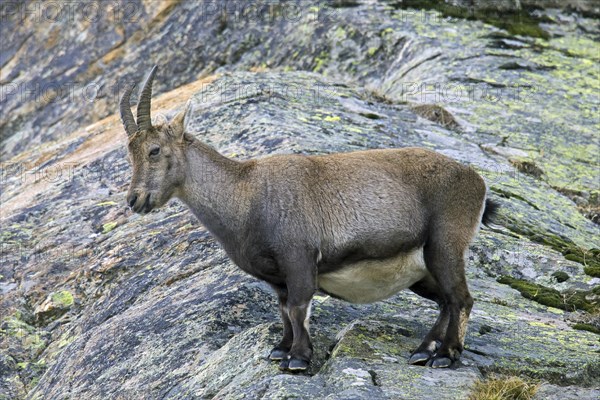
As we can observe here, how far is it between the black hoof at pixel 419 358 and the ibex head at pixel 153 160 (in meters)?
3.26

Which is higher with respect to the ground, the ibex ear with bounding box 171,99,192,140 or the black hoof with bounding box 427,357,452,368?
the ibex ear with bounding box 171,99,192,140

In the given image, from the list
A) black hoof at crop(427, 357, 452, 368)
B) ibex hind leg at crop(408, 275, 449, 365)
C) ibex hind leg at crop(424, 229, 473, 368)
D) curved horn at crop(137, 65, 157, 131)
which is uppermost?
curved horn at crop(137, 65, 157, 131)

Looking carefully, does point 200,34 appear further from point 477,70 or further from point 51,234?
point 51,234

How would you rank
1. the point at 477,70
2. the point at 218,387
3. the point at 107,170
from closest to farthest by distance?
1. the point at 218,387
2. the point at 107,170
3. the point at 477,70

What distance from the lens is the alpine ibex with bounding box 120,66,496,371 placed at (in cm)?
1002

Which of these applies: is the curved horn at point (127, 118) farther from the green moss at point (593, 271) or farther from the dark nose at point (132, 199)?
the green moss at point (593, 271)

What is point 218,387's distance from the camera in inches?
377

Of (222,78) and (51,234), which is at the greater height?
(222,78)

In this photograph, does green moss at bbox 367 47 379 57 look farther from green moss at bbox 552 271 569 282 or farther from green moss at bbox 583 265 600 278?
green moss at bbox 552 271 569 282

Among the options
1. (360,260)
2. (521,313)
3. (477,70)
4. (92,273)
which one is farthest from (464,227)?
(477,70)

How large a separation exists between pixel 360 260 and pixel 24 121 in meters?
15.8

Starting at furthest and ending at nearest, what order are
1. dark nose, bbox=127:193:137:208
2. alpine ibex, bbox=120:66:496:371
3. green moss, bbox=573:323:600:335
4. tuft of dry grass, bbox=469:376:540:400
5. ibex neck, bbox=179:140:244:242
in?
green moss, bbox=573:323:600:335
dark nose, bbox=127:193:137:208
ibex neck, bbox=179:140:244:242
alpine ibex, bbox=120:66:496:371
tuft of dry grass, bbox=469:376:540:400

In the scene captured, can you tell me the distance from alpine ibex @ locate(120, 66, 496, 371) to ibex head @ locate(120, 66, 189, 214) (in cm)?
1

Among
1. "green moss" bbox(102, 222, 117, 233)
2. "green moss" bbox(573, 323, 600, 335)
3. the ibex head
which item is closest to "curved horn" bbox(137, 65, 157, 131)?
the ibex head
